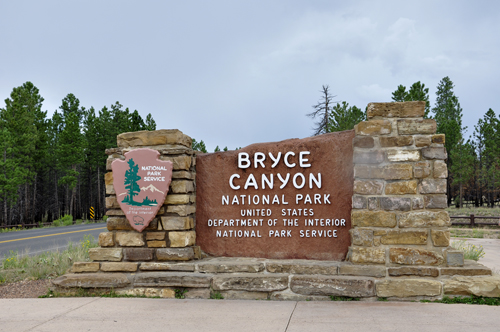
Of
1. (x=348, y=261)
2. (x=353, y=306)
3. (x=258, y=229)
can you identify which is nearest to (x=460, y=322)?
(x=353, y=306)

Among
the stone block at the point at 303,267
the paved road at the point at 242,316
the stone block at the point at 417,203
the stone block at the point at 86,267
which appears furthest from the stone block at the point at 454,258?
the stone block at the point at 86,267

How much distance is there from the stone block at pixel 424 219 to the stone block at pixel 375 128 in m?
1.17

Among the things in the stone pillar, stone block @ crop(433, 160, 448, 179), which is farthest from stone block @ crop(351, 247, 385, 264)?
stone block @ crop(433, 160, 448, 179)

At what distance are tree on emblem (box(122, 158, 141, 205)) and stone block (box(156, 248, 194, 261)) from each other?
87cm

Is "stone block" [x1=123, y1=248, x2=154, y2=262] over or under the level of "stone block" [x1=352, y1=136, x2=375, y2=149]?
under

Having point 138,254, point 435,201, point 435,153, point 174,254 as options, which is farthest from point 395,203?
point 138,254

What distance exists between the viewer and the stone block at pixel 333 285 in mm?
5363

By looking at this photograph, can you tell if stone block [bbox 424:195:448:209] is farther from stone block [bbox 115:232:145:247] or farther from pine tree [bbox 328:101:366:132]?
pine tree [bbox 328:101:366:132]

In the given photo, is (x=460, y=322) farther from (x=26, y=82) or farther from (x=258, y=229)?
(x=26, y=82)

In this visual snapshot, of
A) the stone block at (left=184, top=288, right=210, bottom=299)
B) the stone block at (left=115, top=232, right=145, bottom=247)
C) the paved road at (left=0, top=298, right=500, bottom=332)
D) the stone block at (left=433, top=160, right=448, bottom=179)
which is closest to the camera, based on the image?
the paved road at (left=0, top=298, right=500, bottom=332)

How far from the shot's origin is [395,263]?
552 centimetres

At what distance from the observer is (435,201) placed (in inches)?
217

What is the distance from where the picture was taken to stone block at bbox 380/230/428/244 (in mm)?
5508

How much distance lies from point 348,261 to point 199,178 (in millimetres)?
2581
